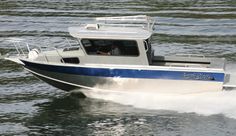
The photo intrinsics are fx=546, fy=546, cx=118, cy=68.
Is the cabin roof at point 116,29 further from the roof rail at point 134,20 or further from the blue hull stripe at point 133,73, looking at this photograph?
the blue hull stripe at point 133,73

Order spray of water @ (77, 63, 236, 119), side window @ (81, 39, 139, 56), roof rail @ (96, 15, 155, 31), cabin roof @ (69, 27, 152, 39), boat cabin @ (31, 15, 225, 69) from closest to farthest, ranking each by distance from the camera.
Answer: spray of water @ (77, 63, 236, 119) < cabin roof @ (69, 27, 152, 39) < boat cabin @ (31, 15, 225, 69) < side window @ (81, 39, 139, 56) < roof rail @ (96, 15, 155, 31)

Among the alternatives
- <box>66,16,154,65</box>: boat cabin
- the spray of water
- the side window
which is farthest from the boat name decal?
the side window

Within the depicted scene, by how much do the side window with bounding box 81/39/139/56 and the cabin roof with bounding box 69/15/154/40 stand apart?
30 centimetres

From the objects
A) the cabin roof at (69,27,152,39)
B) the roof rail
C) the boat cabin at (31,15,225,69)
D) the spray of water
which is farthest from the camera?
the roof rail

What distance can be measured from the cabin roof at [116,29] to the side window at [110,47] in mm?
297

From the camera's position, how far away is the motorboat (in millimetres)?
23094

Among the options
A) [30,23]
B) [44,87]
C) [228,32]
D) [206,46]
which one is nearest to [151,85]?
[44,87]

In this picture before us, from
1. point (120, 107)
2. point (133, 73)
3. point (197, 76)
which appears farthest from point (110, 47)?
point (197, 76)

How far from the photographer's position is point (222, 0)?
63.3 metres

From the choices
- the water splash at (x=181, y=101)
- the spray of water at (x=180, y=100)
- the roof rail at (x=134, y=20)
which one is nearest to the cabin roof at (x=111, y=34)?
the roof rail at (x=134, y=20)

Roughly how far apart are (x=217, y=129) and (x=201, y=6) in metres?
39.3

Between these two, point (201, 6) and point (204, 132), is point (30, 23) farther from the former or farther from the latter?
point (204, 132)

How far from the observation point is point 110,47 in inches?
925

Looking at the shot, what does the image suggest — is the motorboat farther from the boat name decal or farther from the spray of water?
the spray of water
